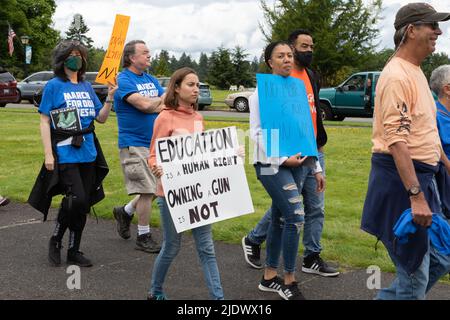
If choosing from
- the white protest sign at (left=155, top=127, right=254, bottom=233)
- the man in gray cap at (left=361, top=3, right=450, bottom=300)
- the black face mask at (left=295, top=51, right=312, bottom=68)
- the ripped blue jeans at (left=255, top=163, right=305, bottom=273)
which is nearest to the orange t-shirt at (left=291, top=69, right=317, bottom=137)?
the black face mask at (left=295, top=51, right=312, bottom=68)

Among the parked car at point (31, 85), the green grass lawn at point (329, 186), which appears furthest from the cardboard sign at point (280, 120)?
the parked car at point (31, 85)

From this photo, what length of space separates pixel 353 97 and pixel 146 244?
18729mm

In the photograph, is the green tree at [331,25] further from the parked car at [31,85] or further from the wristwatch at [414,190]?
the wristwatch at [414,190]

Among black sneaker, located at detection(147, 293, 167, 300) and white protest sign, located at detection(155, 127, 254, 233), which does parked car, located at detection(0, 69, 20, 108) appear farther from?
white protest sign, located at detection(155, 127, 254, 233)

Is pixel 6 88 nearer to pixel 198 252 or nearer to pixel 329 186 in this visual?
pixel 329 186

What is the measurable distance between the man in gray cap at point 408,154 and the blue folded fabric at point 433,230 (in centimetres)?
4

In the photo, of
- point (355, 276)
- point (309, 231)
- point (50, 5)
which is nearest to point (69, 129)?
point (309, 231)

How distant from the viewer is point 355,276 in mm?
5105

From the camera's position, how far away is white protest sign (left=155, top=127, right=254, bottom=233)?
4.21 m

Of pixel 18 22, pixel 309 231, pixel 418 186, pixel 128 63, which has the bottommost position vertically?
pixel 309 231

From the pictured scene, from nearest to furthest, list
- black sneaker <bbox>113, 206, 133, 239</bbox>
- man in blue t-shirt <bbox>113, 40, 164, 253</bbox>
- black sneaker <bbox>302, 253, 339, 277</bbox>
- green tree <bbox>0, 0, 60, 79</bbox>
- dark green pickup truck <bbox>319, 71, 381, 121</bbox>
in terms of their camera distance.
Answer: black sneaker <bbox>302, 253, 339, 277</bbox>
man in blue t-shirt <bbox>113, 40, 164, 253</bbox>
black sneaker <bbox>113, 206, 133, 239</bbox>
dark green pickup truck <bbox>319, 71, 381, 121</bbox>
green tree <bbox>0, 0, 60, 79</bbox>

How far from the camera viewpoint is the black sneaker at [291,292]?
14.8ft
